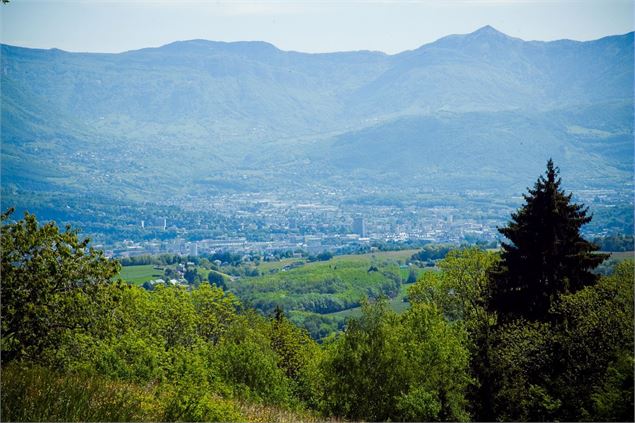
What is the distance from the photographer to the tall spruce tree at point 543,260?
29711 millimetres

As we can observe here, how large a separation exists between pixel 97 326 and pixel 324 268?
128m

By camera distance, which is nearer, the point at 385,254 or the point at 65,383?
the point at 65,383

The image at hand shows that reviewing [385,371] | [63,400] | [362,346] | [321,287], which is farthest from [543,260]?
[321,287]

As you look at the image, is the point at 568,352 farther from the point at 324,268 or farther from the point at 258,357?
the point at 324,268

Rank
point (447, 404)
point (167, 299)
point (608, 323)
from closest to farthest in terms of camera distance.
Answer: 1. point (608, 323)
2. point (447, 404)
3. point (167, 299)

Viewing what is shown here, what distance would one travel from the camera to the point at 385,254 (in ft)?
569

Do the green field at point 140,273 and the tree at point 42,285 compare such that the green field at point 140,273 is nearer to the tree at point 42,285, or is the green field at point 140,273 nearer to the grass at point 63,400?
the tree at point 42,285

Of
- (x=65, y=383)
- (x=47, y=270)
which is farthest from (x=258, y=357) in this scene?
(x=65, y=383)

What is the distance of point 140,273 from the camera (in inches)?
5281

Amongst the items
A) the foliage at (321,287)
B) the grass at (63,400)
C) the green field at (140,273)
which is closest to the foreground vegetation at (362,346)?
the grass at (63,400)

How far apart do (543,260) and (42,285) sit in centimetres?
1846

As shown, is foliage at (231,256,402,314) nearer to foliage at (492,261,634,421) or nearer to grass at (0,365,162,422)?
foliage at (492,261,634,421)

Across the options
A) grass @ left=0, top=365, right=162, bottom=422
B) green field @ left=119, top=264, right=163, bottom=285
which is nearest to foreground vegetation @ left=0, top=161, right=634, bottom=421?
grass @ left=0, top=365, right=162, bottom=422

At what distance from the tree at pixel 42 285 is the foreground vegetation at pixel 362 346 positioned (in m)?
0.03
